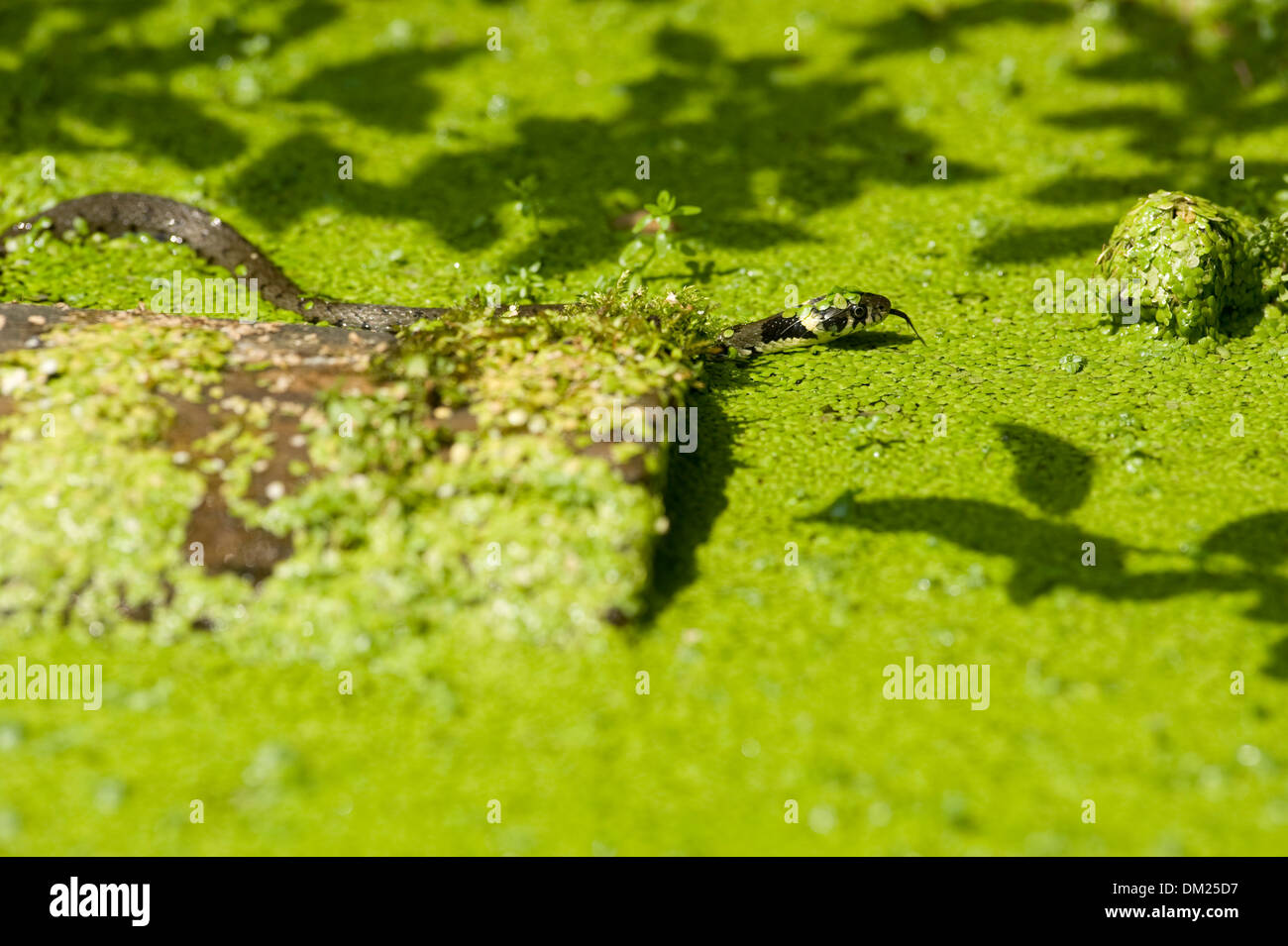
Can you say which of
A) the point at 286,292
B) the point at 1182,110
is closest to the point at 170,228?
the point at 286,292

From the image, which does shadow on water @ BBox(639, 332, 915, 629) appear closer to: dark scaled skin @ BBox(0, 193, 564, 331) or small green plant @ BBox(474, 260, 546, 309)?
small green plant @ BBox(474, 260, 546, 309)

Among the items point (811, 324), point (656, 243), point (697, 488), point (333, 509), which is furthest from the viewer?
point (656, 243)

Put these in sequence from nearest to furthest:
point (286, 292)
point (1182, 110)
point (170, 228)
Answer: point (286, 292), point (170, 228), point (1182, 110)

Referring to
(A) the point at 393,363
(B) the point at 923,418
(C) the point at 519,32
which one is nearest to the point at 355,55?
(C) the point at 519,32

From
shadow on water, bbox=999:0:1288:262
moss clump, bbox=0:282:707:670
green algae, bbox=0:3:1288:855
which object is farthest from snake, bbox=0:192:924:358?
shadow on water, bbox=999:0:1288:262

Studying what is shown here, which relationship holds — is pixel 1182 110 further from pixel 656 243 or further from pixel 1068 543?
pixel 1068 543

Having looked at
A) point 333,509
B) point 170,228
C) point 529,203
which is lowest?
point 333,509

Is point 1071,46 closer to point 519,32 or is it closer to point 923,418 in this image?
point 519,32
